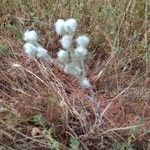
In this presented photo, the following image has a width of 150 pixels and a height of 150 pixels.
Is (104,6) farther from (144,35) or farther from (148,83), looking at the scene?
(148,83)

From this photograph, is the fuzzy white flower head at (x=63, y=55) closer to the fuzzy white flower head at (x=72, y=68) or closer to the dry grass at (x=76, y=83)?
the fuzzy white flower head at (x=72, y=68)

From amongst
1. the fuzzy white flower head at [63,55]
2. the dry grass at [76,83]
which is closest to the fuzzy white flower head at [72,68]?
the fuzzy white flower head at [63,55]

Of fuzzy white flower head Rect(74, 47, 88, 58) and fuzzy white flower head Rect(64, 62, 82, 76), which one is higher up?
fuzzy white flower head Rect(74, 47, 88, 58)

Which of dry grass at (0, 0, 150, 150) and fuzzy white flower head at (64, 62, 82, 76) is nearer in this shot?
fuzzy white flower head at (64, 62, 82, 76)

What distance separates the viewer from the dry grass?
2.02 m

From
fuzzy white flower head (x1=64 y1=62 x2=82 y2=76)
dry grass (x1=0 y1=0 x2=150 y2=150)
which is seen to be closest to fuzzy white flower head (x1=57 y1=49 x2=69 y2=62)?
fuzzy white flower head (x1=64 y1=62 x2=82 y2=76)

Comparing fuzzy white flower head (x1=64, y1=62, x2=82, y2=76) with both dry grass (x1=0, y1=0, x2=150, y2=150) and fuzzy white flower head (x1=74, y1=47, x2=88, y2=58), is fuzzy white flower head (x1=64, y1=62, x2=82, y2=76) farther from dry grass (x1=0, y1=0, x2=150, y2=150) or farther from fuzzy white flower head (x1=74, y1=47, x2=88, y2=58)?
dry grass (x1=0, y1=0, x2=150, y2=150)

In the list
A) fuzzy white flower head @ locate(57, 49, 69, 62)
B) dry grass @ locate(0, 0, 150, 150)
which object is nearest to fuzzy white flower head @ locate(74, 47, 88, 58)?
fuzzy white flower head @ locate(57, 49, 69, 62)

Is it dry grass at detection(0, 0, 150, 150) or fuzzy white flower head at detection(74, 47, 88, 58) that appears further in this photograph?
dry grass at detection(0, 0, 150, 150)

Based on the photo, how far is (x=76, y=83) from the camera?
240 centimetres

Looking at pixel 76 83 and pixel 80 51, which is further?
pixel 76 83

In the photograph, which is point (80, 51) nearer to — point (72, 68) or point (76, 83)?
point (72, 68)

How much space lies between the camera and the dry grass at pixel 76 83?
2023 mm

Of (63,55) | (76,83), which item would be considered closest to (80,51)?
(63,55)
